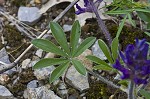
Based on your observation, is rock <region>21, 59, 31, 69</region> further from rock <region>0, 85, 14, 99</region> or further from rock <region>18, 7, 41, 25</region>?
rock <region>18, 7, 41, 25</region>

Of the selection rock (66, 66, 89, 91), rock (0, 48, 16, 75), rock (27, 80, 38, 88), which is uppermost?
rock (0, 48, 16, 75)

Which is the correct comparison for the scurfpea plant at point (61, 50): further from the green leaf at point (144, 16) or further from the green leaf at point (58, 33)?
the green leaf at point (144, 16)

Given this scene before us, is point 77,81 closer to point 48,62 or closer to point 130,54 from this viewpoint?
point 48,62

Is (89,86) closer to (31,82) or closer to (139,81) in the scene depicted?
(31,82)

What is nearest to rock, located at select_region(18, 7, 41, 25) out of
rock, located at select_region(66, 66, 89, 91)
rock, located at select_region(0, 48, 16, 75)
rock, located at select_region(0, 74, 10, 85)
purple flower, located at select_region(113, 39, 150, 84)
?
rock, located at select_region(0, 48, 16, 75)

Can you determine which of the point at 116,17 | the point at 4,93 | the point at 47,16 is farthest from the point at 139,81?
the point at 47,16

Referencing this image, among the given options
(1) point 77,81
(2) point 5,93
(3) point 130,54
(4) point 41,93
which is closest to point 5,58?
(2) point 5,93
